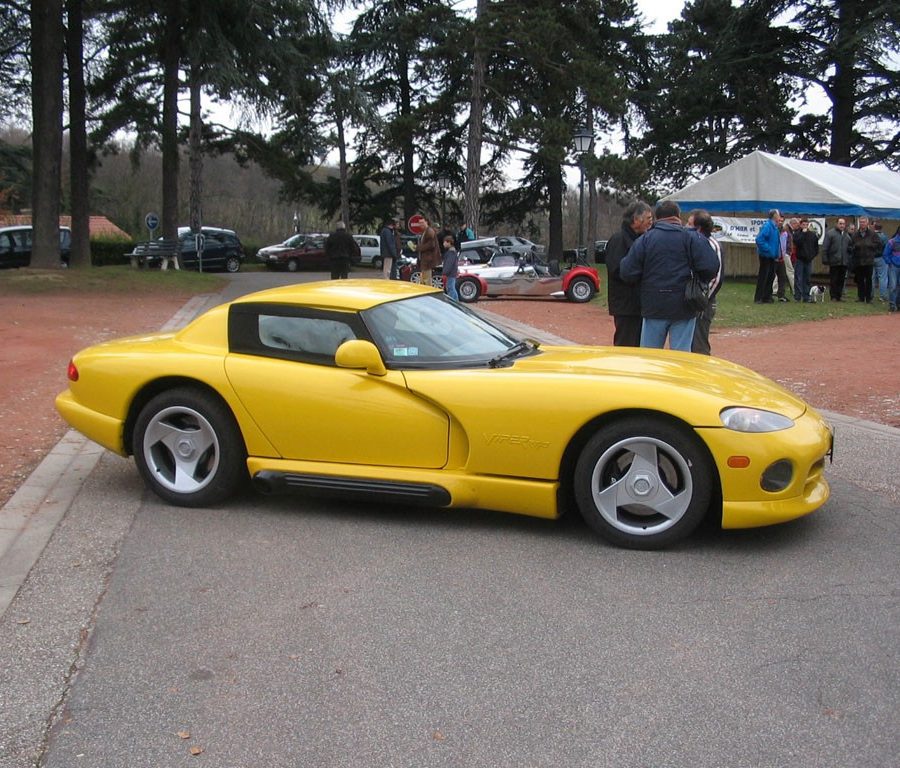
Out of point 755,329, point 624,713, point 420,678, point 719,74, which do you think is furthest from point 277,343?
point 719,74

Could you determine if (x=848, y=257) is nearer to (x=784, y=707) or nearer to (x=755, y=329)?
(x=755, y=329)

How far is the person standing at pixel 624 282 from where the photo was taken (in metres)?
7.98

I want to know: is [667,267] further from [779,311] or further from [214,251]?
[214,251]

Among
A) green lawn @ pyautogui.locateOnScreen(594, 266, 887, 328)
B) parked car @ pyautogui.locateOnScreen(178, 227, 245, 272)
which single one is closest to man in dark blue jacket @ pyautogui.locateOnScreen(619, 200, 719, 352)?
green lawn @ pyautogui.locateOnScreen(594, 266, 887, 328)

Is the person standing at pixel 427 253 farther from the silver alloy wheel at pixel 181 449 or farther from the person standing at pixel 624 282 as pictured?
the silver alloy wheel at pixel 181 449

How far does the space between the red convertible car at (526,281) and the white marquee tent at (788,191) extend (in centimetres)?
417

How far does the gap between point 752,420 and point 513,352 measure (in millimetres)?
1513

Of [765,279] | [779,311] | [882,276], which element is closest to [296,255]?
[765,279]

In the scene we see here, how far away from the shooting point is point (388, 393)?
5262 mm

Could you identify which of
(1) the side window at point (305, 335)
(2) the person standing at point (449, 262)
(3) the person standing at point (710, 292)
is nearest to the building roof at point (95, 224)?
(2) the person standing at point (449, 262)

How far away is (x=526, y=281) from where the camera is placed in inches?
875

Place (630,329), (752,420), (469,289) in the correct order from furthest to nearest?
(469,289), (630,329), (752,420)

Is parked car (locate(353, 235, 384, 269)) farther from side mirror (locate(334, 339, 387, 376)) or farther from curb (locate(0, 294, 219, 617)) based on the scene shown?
side mirror (locate(334, 339, 387, 376))

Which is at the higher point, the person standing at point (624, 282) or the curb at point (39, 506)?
the person standing at point (624, 282)
